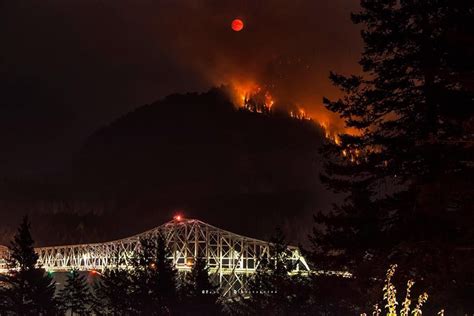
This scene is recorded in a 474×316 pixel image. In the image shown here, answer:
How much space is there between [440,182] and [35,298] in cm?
6048

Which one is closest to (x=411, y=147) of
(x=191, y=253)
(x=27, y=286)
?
(x=27, y=286)

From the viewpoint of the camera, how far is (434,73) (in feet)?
62.1

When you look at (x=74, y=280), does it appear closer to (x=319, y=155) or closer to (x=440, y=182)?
(x=319, y=155)

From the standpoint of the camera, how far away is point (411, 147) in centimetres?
1933

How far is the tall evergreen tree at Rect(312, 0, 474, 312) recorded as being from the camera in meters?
17.6

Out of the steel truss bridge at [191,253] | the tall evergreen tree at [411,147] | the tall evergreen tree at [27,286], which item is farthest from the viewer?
the steel truss bridge at [191,253]

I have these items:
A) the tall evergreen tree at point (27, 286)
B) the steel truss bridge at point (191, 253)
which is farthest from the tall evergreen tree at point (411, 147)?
the steel truss bridge at point (191, 253)

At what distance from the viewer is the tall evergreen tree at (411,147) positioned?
1758 cm

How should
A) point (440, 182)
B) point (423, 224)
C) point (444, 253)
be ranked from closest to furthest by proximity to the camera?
point (440, 182) < point (444, 253) < point (423, 224)

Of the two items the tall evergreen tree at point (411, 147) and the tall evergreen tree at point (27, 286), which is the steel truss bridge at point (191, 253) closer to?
the tall evergreen tree at point (27, 286)

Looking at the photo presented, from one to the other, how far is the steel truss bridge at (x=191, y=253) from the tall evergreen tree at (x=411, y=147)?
89959mm

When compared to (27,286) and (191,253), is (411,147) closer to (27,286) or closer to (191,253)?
(27,286)

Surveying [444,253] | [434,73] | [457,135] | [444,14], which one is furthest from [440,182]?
[444,14]

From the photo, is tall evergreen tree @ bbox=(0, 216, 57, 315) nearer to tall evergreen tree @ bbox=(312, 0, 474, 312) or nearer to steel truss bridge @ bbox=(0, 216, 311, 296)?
steel truss bridge @ bbox=(0, 216, 311, 296)
